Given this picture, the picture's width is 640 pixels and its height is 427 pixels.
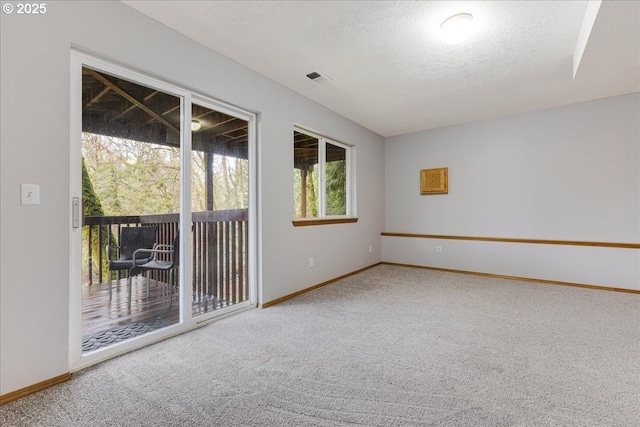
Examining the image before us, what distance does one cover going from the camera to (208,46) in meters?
2.53

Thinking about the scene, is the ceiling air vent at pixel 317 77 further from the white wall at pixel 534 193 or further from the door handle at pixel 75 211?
the white wall at pixel 534 193

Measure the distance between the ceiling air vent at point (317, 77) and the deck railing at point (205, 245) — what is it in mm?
1613

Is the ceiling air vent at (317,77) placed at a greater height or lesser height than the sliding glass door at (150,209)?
greater

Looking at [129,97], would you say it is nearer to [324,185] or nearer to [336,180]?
[324,185]

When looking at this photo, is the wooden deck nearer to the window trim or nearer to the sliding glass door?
the sliding glass door

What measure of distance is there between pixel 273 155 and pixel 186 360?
6.90ft

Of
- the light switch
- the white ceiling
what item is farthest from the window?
the light switch

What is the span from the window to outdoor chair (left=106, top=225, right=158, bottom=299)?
5.29 feet

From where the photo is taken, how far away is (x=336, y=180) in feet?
15.0

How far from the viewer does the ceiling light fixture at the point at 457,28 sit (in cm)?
212

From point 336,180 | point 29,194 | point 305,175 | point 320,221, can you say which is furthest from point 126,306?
point 336,180

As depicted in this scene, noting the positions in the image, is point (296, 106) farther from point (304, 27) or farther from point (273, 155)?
point (304, 27)

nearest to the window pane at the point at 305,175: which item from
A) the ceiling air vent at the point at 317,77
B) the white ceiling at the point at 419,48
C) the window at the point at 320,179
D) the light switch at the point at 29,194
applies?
the window at the point at 320,179

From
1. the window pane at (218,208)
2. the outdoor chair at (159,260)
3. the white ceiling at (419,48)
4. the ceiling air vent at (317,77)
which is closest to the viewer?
the white ceiling at (419,48)
